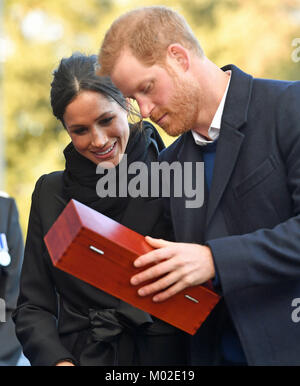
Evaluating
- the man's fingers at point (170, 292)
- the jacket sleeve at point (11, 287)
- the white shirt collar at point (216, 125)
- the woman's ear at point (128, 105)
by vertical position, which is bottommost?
the jacket sleeve at point (11, 287)

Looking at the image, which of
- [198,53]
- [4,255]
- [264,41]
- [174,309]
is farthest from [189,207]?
[264,41]

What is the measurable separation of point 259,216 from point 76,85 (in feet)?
2.79

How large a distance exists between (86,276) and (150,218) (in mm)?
511

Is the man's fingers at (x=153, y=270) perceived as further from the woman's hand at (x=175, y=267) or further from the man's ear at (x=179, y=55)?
the man's ear at (x=179, y=55)

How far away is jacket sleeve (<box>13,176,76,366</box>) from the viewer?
80.0 inches

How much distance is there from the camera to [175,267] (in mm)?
1633

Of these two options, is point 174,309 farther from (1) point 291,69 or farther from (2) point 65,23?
(2) point 65,23

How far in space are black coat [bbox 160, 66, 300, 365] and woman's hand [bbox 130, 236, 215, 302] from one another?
36mm

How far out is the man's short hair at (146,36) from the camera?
6.10 ft

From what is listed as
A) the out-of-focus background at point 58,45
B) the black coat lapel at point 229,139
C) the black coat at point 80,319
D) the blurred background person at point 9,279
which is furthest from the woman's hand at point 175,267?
the out-of-focus background at point 58,45

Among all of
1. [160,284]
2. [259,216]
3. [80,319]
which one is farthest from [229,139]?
[80,319]

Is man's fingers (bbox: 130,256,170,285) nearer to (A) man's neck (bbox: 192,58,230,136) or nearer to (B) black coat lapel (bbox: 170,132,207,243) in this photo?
(B) black coat lapel (bbox: 170,132,207,243)

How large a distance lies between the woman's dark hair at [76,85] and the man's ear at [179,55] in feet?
1.37

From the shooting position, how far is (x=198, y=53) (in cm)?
194
